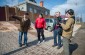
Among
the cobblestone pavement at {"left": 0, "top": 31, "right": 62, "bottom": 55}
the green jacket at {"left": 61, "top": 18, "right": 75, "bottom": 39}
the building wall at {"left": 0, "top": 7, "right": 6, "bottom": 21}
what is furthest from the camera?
the building wall at {"left": 0, "top": 7, "right": 6, "bottom": 21}

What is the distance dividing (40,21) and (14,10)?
542 inches

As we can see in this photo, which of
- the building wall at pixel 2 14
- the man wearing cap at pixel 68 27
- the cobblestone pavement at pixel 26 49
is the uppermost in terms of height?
the building wall at pixel 2 14

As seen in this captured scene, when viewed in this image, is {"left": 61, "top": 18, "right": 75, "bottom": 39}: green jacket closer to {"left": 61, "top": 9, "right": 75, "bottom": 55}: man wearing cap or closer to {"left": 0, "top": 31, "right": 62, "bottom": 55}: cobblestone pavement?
{"left": 61, "top": 9, "right": 75, "bottom": 55}: man wearing cap

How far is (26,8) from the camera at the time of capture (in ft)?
153

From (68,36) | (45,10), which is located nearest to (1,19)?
(68,36)

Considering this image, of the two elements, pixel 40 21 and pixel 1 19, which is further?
pixel 1 19

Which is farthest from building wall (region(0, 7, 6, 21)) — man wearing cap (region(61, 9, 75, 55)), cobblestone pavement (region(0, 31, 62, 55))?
man wearing cap (region(61, 9, 75, 55))

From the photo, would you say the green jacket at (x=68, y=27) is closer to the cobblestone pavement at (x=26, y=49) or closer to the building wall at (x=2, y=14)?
the cobblestone pavement at (x=26, y=49)

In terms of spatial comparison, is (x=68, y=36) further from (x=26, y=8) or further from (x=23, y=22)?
(x=26, y=8)

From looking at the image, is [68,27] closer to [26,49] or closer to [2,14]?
[26,49]

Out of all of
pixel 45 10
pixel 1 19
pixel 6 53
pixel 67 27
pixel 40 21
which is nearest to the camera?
pixel 67 27

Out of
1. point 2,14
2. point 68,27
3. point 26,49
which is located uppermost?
Result: point 2,14

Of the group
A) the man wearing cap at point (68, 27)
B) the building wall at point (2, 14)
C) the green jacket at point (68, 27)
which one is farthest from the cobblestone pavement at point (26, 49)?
the building wall at point (2, 14)

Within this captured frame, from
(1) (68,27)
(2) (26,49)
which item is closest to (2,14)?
(2) (26,49)
